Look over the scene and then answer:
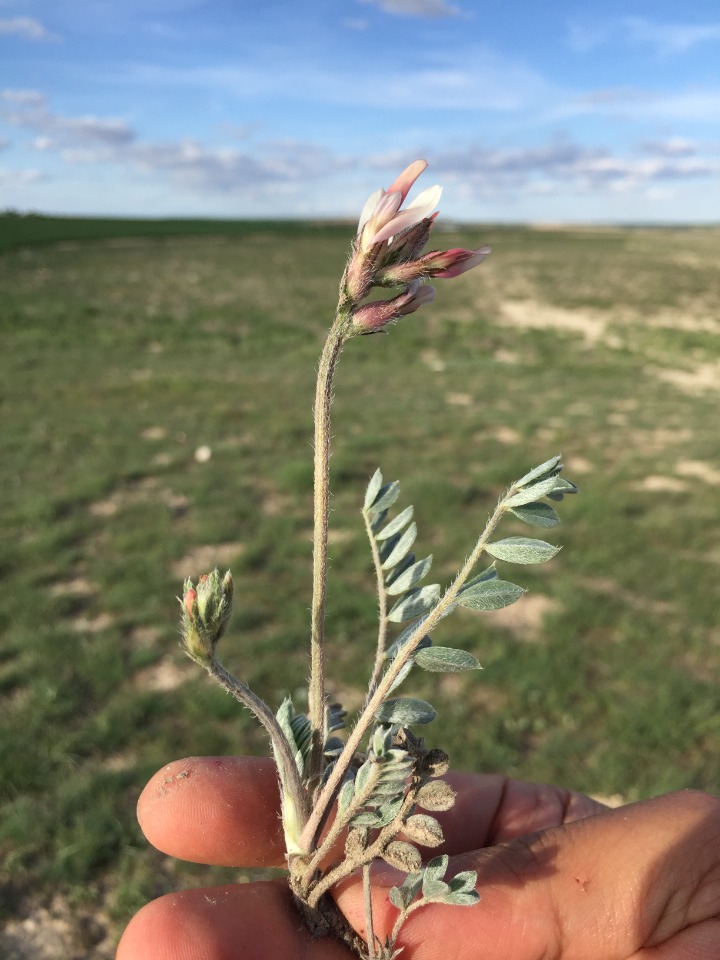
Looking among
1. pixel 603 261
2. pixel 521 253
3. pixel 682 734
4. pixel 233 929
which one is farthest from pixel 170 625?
pixel 521 253

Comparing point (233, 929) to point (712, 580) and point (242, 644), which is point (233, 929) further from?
point (712, 580)

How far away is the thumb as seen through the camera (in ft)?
6.31

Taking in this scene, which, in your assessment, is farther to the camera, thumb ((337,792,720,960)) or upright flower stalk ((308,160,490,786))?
thumb ((337,792,720,960))

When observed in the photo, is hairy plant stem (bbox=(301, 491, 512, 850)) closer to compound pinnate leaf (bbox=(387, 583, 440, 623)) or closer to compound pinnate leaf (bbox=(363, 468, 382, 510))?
compound pinnate leaf (bbox=(387, 583, 440, 623))

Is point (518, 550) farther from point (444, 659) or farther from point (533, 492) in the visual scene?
point (444, 659)

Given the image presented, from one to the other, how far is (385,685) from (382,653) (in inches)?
4.1

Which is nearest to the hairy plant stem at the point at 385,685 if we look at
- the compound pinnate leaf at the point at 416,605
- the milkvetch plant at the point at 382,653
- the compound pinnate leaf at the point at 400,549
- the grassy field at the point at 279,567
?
the milkvetch plant at the point at 382,653

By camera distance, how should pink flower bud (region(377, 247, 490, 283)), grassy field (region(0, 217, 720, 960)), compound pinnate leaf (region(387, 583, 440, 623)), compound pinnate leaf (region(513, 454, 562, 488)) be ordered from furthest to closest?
1. grassy field (region(0, 217, 720, 960))
2. compound pinnate leaf (region(387, 583, 440, 623))
3. compound pinnate leaf (region(513, 454, 562, 488))
4. pink flower bud (region(377, 247, 490, 283))

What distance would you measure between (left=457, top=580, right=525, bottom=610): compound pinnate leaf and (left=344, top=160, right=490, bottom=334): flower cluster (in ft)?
1.73

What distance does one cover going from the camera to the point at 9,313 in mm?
19406

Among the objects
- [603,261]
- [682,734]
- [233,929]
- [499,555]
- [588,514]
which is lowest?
[682,734]

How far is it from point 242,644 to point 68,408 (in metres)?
7.18

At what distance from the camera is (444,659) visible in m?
1.43

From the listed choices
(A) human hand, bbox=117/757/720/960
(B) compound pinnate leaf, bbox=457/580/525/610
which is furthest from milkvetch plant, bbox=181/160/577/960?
(A) human hand, bbox=117/757/720/960
